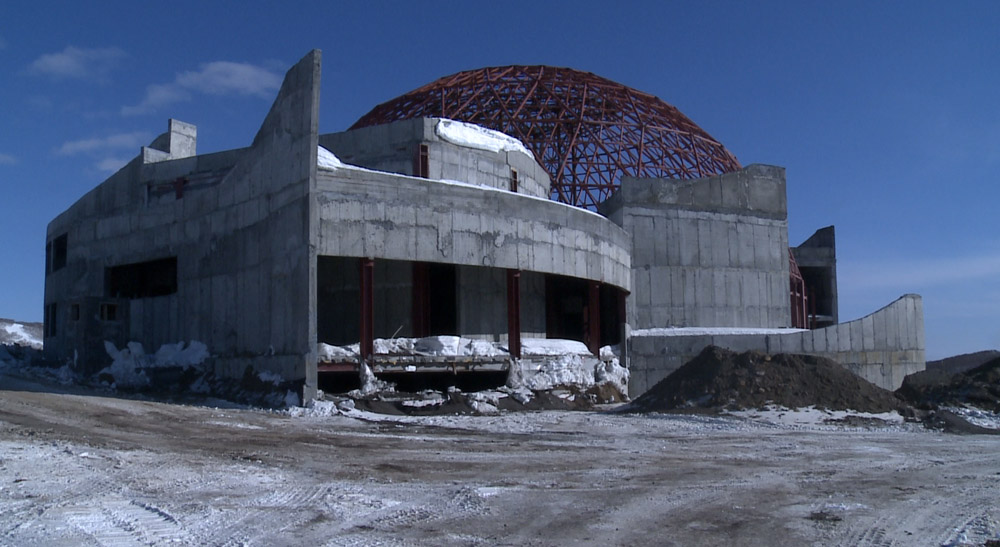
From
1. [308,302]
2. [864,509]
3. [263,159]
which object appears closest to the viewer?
[864,509]

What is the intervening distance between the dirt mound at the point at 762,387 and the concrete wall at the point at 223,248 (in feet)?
29.7

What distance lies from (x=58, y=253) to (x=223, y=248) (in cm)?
1606

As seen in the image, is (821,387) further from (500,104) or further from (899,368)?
(500,104)

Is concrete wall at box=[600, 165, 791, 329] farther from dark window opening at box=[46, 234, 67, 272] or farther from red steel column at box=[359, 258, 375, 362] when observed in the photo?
dark window opening at box=[46, 234, 67, 272]

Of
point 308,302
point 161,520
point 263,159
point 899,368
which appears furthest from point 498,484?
point 899,368

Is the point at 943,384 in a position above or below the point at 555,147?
below

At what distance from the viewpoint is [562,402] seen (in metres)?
23.3

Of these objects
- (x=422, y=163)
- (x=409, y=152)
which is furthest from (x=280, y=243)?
(x=409, y=152)

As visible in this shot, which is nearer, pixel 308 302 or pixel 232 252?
pixel 308 302

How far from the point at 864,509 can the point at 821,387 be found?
12.3 metres

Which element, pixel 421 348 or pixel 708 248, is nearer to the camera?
pixel 421 348

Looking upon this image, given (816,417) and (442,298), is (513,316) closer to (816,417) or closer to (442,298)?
(442,298)

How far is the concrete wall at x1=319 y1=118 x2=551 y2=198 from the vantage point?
87.1 feet

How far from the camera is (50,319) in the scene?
35750 mm
